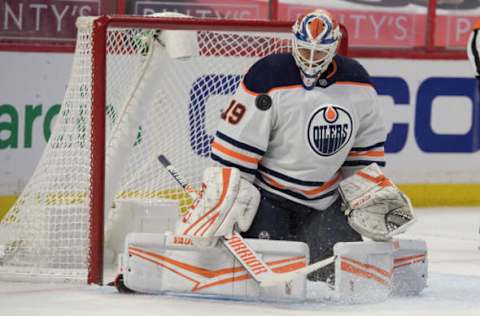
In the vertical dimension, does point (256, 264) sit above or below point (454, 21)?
below

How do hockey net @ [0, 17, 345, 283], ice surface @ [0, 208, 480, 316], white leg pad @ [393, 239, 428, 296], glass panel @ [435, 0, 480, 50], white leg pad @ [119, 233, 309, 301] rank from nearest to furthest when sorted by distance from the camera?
1. ice surface @ [0, 208, 480, 316]
2. white leg pad @ [119, 233, 309, 301]
3. white leg pad @ [393, 239, 428, 296]
4. hockey net @ [0, 17, 345, 283]
5. glass panel @ [435, 0, 480, 50]

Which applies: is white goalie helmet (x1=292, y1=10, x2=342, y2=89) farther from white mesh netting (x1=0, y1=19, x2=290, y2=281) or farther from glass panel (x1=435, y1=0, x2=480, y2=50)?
glass panel (x1=435, y1=0, x2=480, y2=50)

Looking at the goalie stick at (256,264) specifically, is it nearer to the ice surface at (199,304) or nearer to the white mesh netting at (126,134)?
the ice surface at (199,304)

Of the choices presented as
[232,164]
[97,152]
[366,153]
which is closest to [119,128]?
[97,152]

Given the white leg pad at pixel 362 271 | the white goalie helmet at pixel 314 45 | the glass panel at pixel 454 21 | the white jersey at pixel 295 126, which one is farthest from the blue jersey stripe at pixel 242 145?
the glass panel at pixel 454 21

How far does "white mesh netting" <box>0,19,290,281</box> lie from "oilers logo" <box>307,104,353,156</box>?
657 millimetres

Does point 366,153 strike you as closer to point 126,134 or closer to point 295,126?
point 295,126

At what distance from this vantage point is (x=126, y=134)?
5.17 m

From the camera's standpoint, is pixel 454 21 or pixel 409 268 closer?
pixel 409 268

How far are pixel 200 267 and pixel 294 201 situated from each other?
1.25 ft

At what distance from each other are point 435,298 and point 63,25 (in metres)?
2.63

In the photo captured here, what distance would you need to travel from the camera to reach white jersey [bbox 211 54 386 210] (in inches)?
172

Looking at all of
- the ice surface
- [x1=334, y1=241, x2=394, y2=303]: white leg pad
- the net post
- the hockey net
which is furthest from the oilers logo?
the net post

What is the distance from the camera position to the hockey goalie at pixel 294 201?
4.28 m
